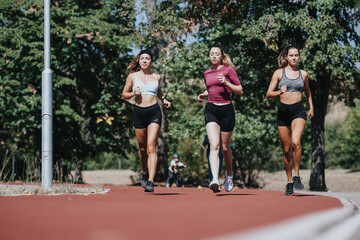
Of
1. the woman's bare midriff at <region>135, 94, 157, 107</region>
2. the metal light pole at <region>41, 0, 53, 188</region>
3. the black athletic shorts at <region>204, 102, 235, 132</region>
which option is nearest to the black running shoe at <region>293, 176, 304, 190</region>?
the black athletic shorts at <region>204, 102, 235, 132</region>

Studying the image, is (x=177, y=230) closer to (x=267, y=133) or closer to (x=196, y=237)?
(x=196, y=237)

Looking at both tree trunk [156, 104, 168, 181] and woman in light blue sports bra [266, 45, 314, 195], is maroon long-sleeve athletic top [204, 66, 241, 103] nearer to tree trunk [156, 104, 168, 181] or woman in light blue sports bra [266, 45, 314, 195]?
woman in light blue sports bra [266, 45, 314, 195]

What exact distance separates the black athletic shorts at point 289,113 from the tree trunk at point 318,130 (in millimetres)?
10933

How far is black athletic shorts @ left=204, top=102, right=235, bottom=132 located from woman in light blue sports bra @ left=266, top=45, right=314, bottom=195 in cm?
83

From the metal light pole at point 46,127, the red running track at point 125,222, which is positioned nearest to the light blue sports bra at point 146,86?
the metal light pole at point 46,127

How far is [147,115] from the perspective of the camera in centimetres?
858

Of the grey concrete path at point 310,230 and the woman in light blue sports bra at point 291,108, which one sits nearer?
the grey concrete path at point 310,230

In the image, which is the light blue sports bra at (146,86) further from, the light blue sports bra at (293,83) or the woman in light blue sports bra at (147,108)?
the light blue sports bra at (293,83)

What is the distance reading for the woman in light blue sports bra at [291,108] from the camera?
847cm

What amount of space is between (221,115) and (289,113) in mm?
1207

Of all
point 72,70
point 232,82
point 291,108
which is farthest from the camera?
point 72,70

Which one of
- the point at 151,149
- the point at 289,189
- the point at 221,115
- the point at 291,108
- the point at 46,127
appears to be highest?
the point at 291,108

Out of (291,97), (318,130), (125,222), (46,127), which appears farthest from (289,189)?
(318,130)

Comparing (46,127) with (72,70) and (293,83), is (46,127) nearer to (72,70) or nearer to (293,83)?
(293,83)
